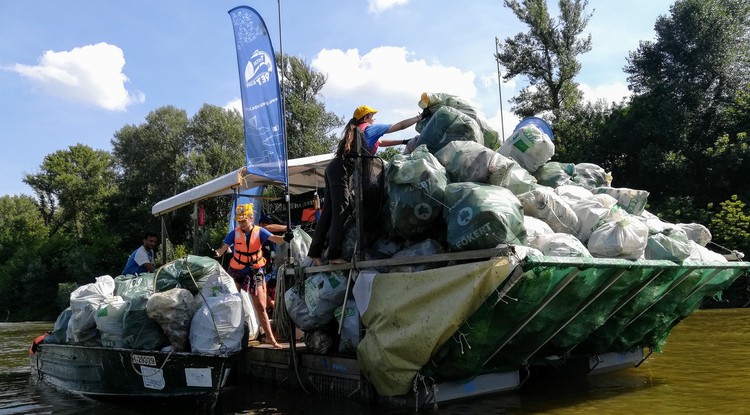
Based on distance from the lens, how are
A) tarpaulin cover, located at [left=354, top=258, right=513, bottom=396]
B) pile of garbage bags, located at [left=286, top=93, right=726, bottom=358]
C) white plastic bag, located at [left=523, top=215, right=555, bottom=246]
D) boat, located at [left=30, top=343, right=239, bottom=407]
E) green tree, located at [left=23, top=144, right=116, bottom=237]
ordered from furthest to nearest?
green tree, located at [left=23, top=144, right=116, bottom=237], boat, located at [left=30, top=343, right=239, bottom=407], white plastic bag, located at [left=523, top=215, right=555, bottom=246], pile of garbage bags, located at [left=286, top=93, right=726, bottom=358], tarpaulin cover, located at [left=354, top=258, right=513, bottom=396]

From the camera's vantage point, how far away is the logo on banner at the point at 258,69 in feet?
24.8

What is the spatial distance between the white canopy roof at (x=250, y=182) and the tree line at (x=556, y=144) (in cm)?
71

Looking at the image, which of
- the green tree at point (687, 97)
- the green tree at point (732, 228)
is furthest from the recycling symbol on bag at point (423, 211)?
the green tree at point (687, 97)

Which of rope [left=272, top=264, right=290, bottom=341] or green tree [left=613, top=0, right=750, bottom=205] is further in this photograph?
green tree [left=613, top=0, right=750, bottom=205]

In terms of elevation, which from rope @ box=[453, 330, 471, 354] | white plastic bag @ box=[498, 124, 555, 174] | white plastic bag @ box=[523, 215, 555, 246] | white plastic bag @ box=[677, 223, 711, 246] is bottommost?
rope @ box=[453, 330, 471, 354]

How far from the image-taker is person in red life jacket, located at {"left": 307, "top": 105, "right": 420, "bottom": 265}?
5.36m

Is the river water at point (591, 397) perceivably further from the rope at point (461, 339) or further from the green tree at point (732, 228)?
the green tree at point (732, 228)

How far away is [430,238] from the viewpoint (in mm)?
4922

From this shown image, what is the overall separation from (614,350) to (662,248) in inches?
73.9

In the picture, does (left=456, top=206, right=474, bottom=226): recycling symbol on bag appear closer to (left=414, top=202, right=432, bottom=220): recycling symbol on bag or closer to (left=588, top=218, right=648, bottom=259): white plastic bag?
(left=414, top=202, right=432, bottom=220): recycling symbol on bag

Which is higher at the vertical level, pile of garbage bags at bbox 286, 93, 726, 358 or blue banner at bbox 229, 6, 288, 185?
blue banner at bbox 229, 6, 288, 185

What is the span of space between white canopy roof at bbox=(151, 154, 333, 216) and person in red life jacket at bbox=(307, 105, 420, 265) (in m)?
2.04

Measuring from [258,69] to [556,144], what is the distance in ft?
70.0

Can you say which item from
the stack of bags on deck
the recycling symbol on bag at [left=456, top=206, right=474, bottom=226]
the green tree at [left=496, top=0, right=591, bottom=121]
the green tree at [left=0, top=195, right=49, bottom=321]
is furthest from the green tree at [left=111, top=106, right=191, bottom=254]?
the recycling symbol on bag at [left=456, top=206, right=474, bottom=226]
